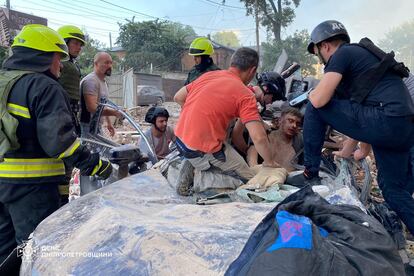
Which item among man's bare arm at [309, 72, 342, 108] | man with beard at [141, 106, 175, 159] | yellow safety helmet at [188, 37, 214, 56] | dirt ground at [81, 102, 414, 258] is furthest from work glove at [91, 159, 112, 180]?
yellow safety helmet at [188, 37, 214, 56]

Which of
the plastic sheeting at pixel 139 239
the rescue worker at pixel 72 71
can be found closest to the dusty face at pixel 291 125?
the plastic sheeting at pixel 139 239

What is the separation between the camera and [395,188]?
2.84 m

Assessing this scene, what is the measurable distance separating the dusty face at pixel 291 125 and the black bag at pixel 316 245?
78.1 inches

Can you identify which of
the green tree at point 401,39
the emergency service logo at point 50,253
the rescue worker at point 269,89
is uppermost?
the green tree at point 401,39

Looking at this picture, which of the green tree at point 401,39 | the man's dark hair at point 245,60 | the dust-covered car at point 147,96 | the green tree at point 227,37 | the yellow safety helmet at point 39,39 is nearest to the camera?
the yellow safety helmet at point 39,39

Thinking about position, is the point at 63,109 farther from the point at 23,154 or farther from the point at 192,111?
the point at 192,111

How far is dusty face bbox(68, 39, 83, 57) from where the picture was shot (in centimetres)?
415

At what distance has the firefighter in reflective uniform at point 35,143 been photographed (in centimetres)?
237

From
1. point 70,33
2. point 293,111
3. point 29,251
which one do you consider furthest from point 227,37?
point 29,251

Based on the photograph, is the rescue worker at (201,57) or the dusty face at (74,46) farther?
the rescue worker at (201,57)

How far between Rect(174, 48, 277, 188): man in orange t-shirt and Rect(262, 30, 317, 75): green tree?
25368 millimetres

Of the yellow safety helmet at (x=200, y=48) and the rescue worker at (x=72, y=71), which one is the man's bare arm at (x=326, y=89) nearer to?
the rescue worker at (x=72, y=71)

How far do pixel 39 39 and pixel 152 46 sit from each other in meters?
31.9

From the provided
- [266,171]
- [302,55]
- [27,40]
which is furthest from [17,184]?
[302,55]
